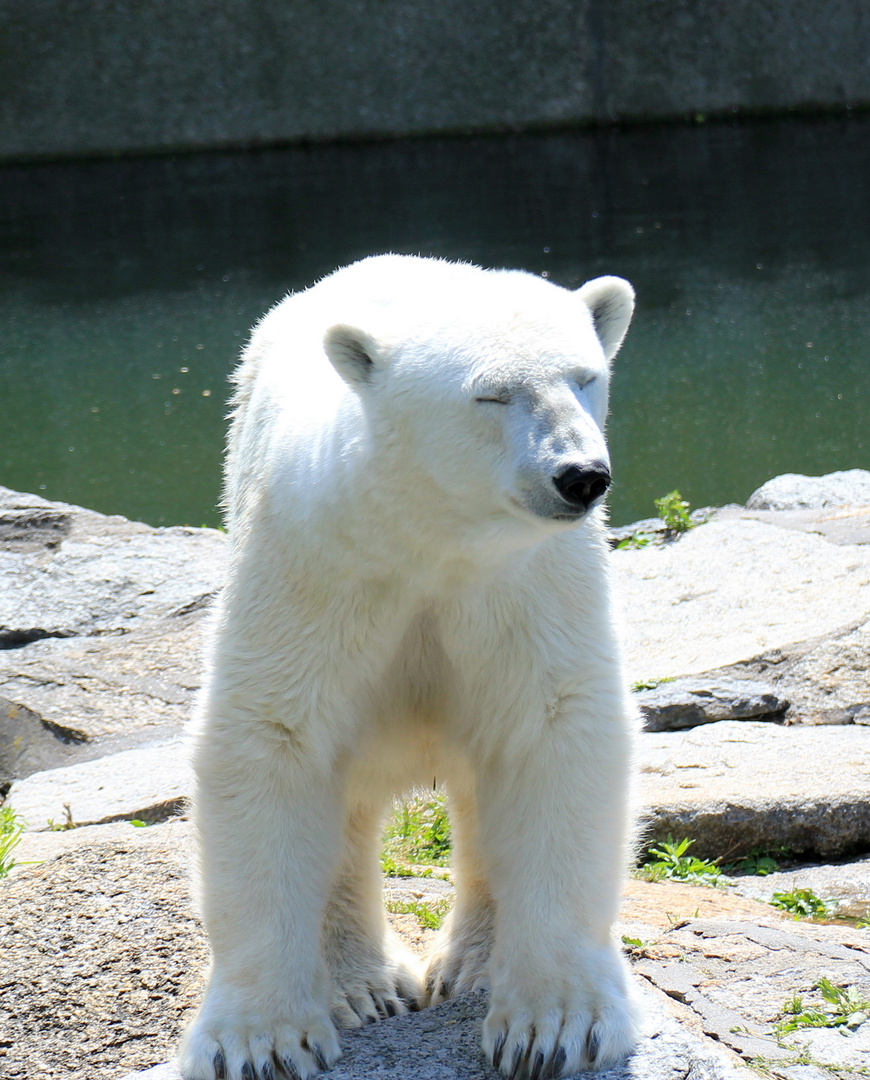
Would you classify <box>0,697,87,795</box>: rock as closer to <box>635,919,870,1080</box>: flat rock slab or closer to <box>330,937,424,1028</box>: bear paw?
<box>330,937,424,1028</box>: bear paw

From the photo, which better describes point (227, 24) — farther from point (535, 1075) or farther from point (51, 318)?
point (535, 1075)

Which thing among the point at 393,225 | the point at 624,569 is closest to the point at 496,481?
the point at 624,569

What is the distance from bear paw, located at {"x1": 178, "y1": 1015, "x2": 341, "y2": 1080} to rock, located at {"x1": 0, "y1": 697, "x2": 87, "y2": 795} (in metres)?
1.90

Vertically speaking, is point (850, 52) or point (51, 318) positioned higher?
point (850, 52)

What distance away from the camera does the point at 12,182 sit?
54.3 ft

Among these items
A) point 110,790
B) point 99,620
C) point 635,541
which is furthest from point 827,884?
point 99,620

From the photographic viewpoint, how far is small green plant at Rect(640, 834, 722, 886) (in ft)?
9.34

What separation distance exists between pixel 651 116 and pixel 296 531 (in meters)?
17.8

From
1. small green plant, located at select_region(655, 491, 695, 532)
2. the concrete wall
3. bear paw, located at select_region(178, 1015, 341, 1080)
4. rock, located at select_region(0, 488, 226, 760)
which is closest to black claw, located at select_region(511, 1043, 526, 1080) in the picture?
bear paw, located at select_region(178, 1015, 341, 1080)

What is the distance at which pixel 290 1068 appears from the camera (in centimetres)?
195

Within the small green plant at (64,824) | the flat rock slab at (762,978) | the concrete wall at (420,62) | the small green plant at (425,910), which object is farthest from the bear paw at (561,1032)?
the concrete wall at (420,62)

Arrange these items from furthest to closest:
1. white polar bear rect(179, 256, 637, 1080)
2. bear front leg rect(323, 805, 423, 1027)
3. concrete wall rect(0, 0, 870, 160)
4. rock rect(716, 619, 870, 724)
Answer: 1. concrete wall rect(0, 0, 870, 160)
2. rock rect(716, 619, 870, 724)
3. bear front leg rect(323, 805, 423, 1027)
4. white polar bear rect(179, 256, 637, 1080)

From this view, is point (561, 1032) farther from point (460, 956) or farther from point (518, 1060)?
point (460, 956)

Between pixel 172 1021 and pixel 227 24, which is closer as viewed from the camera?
pixel 172 1021
